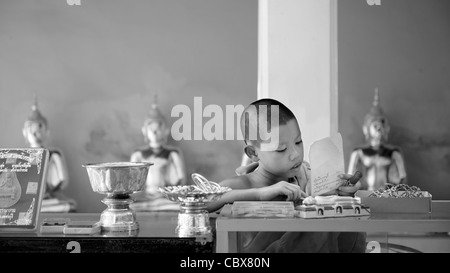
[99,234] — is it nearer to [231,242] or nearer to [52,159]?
[231,242]

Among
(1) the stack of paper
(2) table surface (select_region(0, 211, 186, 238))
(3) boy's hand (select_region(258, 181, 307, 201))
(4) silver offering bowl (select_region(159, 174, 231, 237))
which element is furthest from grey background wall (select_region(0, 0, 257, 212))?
(1) the stack of paper

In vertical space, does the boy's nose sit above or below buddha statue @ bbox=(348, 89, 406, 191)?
above

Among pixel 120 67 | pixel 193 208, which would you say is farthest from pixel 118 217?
pixel 120 67

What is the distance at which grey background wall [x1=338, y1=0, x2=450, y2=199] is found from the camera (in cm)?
460

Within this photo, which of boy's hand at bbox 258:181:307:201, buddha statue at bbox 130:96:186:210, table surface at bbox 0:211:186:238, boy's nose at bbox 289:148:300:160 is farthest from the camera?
buddha statue at bbox 130:96:186:210

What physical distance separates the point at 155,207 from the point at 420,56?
2439mm

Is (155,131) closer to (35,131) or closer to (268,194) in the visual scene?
(35,131)

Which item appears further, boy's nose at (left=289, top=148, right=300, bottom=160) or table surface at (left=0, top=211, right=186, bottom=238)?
boy's nose at (left=289, top=148, right=300, bottom=160)

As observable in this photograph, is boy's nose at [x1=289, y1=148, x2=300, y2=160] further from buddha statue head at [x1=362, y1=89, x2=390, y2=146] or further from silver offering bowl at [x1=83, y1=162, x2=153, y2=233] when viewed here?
buddha statue head at [x1=362, y1=89, x2=390, y2=146]

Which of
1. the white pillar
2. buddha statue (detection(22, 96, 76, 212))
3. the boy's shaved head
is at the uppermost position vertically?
the white pillar

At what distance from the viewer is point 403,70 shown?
463cm

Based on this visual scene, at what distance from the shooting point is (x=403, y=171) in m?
4.07

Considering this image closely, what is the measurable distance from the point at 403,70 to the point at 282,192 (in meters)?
3.53

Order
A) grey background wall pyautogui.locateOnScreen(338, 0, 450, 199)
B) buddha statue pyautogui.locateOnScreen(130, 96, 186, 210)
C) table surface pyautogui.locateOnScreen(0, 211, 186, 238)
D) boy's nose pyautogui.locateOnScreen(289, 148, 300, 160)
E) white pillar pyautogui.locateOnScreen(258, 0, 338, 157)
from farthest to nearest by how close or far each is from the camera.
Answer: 1. grey background wall pyautogui.locateOnScreen(338, 0, 450, 199)
2. buddha statue pyautogui.locateOnScreen(130, 96, 186, 210)
3. white pillar pyautogui.locateOnScreen(258, 0, 338, 157)
4. boy's nose pyautogui.locateOnScreen(289, 148, 300, 160)
5. table surface pyautogui.locateOnScreen(0, 211, 186, 238)
